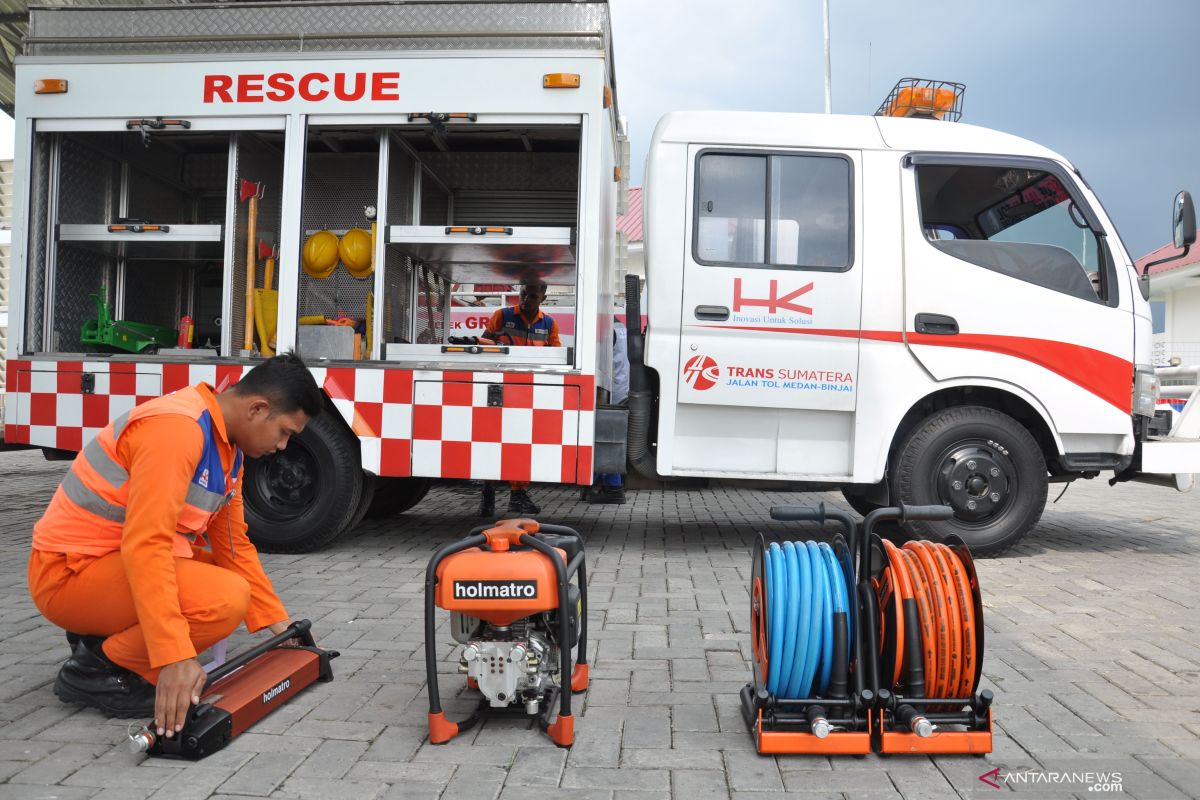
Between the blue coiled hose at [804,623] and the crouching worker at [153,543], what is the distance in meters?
1.58

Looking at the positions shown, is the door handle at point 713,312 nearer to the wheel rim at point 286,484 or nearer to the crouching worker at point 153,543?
the wheel rim at point 286,484

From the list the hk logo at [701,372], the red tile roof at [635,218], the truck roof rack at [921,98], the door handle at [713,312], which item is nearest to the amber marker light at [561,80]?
the door handle at [713,312]

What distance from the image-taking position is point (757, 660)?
9.71ft

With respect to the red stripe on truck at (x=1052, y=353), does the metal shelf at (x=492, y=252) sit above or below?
above

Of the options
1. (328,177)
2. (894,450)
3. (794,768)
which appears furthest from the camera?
(328,177)

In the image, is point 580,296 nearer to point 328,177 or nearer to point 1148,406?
point 328,177

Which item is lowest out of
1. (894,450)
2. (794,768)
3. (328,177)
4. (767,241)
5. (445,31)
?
(794,768)

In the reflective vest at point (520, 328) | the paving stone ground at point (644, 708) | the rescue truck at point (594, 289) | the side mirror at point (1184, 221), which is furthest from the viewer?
the reflective vest at point (520, 328)

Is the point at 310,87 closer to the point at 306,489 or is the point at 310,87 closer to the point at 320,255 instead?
the point at 320,255

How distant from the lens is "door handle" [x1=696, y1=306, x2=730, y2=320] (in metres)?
5.61

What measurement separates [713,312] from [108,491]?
3671 mm

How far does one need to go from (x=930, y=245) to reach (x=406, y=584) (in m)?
3.74

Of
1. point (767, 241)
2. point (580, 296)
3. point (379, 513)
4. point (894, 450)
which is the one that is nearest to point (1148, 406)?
point (894, 450)

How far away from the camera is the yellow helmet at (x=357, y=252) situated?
591cm
